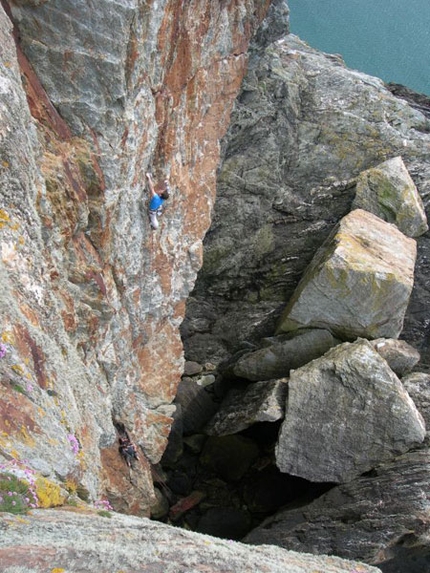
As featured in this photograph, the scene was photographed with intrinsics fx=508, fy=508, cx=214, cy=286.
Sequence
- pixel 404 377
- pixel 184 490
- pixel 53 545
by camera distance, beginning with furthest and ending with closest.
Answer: pixel 184 490 → pixel 404 377 → pixel 53 545

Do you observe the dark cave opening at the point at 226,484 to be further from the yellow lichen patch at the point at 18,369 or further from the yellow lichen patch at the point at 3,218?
the yellow lichen patch at the point at 3,218

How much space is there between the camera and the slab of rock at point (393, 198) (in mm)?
26219

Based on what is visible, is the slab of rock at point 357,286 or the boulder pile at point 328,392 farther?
the slab of rock at point 357,286

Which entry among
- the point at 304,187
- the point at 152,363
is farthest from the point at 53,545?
the point at 304,187

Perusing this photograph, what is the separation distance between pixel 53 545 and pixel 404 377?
758 inches

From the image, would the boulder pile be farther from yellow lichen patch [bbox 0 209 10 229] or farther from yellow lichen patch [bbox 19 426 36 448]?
yellow lichen patch [bbox 0 209 10 229]

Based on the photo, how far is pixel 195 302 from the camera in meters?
29.7

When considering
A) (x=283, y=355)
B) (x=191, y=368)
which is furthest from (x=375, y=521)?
(x=191, y=368)

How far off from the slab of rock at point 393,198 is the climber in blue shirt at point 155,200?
13.5 metres

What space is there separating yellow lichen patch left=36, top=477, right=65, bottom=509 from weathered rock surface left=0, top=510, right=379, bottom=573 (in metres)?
0.26

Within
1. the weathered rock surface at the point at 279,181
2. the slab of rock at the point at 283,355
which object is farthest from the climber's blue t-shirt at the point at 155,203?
the weathered rock surface at the point at 279,181

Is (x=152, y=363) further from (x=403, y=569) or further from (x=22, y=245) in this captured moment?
(x=403, y=569)

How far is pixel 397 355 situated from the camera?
22609 millimetres

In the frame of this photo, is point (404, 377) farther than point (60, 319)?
Yes
